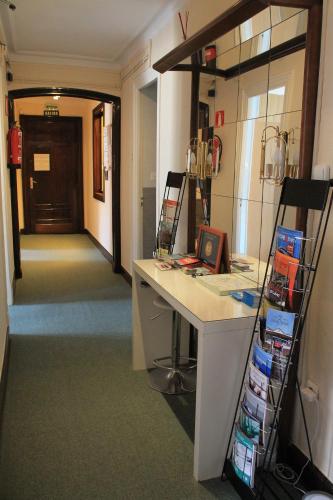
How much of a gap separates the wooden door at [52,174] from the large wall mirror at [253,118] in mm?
6008

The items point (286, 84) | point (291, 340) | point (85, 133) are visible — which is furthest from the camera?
point (85, 133)

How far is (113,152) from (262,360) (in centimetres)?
422

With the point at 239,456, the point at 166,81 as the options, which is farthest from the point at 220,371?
the point at 166,81

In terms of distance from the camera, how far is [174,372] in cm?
288

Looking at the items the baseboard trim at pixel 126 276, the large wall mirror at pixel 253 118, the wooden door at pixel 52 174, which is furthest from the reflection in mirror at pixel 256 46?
the wooden door at pixel 52 174

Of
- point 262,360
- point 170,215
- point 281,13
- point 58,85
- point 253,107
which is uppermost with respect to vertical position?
point 58,85

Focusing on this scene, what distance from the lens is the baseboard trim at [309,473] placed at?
1858mm

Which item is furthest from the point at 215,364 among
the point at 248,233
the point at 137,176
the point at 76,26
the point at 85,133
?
the point at 85,133

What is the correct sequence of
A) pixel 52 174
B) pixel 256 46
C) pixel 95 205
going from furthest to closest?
pixel 52 174 < pixel 95 205 < pixel 256 46

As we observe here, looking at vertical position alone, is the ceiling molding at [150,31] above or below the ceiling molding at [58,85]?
above

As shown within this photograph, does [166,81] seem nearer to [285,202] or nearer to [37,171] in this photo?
[285,202]

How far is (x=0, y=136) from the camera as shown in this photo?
4066 mm

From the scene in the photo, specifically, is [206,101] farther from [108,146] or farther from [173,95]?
[108,146]

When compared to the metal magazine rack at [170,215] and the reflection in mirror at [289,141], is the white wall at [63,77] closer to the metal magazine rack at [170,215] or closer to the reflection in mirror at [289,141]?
the metal magazine rack at [170,215]
